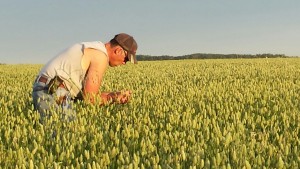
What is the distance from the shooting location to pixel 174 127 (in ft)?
15.7

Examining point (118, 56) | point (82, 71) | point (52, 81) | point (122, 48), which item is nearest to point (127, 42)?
point (122, 48)

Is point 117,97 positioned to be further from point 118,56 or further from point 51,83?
point 51,83

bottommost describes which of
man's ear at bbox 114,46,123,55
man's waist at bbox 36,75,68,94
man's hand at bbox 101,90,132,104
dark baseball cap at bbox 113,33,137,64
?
man's hand at bbox 101,90,132,104

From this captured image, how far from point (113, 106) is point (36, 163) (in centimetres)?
308

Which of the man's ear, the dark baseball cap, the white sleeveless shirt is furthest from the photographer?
the white sleeveless shirt

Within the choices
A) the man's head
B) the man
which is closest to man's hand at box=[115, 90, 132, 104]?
the man

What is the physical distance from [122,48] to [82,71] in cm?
68

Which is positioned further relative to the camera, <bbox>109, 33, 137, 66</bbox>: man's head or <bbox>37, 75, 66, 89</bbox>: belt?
<bbox>37, 75, 66, 89</bbox>: belt

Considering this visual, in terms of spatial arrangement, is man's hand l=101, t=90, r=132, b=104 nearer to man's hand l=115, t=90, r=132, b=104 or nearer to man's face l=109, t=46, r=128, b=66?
man's hand l=115, t=90, r=132, b=104

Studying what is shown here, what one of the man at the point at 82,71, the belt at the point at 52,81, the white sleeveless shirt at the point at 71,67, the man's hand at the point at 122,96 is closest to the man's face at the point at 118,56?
the man at the point at 82,71

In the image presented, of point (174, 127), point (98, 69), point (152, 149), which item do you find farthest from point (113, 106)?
point (152, 149)

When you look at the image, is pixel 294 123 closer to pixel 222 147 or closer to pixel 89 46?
pixel 222 147

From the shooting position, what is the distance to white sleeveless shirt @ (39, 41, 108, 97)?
594 cm

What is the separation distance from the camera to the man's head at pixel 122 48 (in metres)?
5.66
